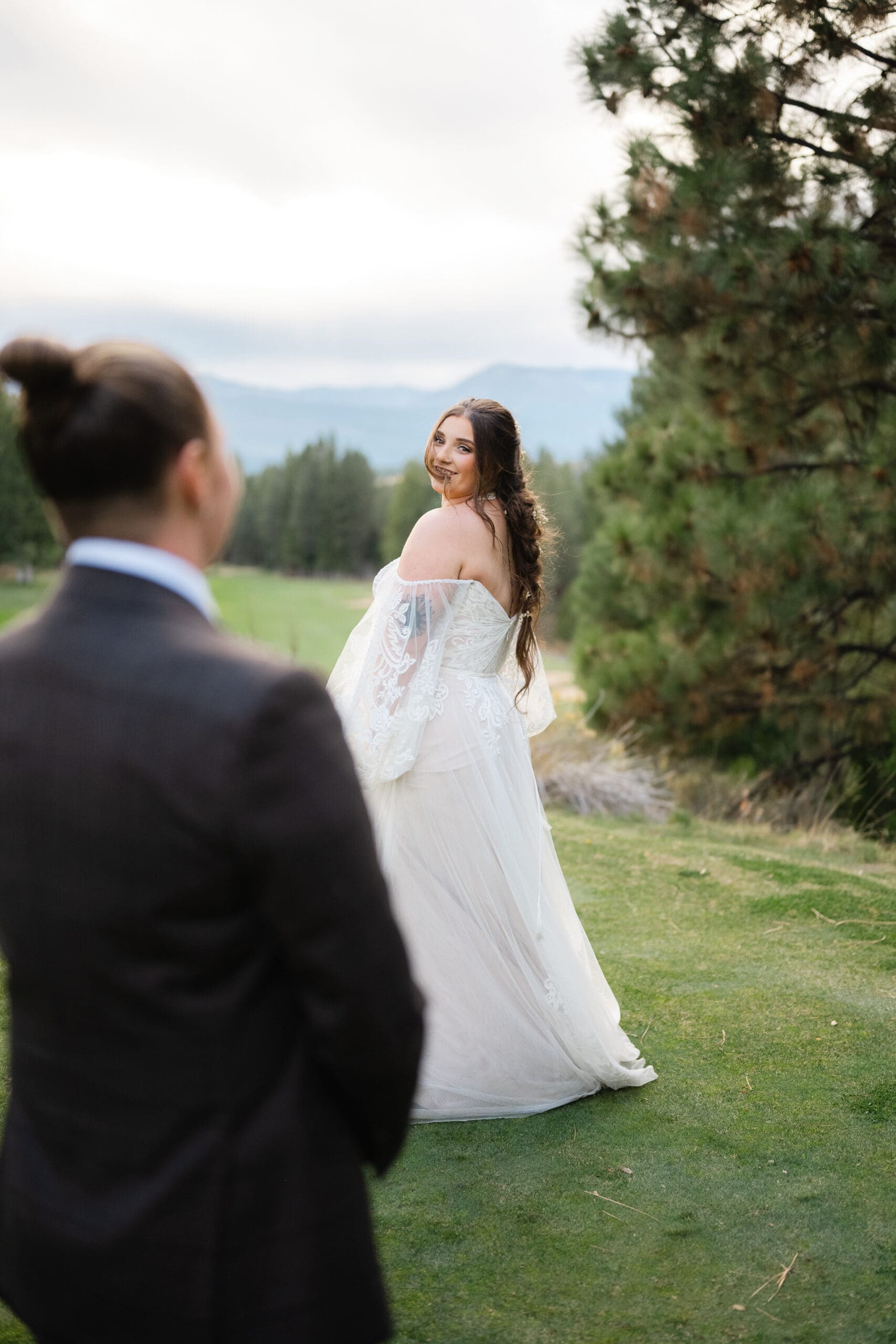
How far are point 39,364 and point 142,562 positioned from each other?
9.4 inches

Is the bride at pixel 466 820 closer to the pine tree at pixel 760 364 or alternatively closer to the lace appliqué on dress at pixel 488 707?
the lace appliqué on dress at pixel 488 707

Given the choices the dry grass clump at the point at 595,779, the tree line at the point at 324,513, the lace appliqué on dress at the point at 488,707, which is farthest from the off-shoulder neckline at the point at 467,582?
the tree line at the point at 324,513

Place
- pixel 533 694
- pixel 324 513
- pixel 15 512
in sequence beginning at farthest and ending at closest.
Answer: pixel 324 513, pixel 15 512, pixel 533 694

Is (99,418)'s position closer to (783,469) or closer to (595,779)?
(595,779)

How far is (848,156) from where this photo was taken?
21.5 ft

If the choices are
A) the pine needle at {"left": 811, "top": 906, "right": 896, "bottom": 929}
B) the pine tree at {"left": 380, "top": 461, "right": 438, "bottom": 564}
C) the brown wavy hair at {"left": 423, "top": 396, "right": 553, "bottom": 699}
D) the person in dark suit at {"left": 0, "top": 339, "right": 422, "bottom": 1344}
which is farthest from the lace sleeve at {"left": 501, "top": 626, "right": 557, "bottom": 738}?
the pine tree at {"left": 380, "top": 461, "right": 438, "bottom": 564}

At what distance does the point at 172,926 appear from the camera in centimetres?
114

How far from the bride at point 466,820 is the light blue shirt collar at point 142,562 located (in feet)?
7.20

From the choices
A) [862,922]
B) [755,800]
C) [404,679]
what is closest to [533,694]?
[404,679]

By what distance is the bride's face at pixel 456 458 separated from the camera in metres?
3.52

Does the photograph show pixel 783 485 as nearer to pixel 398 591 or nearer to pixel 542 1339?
pixel 398 591

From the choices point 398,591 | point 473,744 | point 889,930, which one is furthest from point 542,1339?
point 889,930

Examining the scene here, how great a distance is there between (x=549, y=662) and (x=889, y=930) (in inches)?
1466

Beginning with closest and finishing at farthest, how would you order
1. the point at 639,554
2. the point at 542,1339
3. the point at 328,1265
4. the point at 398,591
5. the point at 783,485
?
the point at 328,1265, the point at 542,1339, the point at 398,591, the point at 783,485, the point at 639,554
